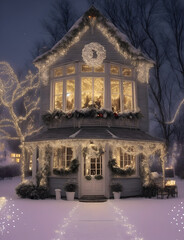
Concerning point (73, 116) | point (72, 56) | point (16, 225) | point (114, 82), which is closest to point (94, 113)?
point (73, 116)

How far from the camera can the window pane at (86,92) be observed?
14.8 meters

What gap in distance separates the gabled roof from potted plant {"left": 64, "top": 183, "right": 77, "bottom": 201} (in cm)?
677

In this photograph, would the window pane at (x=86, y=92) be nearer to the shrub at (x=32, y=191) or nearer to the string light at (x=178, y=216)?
the shrub at (x=32, y=191)

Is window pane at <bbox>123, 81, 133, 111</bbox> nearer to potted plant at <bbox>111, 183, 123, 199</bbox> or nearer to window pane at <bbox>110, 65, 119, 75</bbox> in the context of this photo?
window pane at <bbox>110, 65, 119, 75</bbox>

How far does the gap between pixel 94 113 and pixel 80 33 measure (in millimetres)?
4390

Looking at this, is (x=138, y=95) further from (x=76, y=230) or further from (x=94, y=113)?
(x=76, y=230)

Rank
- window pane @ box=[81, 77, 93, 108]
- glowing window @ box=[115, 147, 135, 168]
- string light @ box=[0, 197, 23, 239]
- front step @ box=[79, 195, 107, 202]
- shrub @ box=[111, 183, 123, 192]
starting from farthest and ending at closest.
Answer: window pane @ box=[81, 77, 93, 108]
glowing window @ box=[115, 147, 135, 168]
shrub @ box=[111, 183, 123, 192]
front step @ box=[79, 195, 107, 202]
string light @ box=[0, 197, 23, 239]

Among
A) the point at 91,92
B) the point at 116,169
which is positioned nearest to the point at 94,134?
the point at 116,169

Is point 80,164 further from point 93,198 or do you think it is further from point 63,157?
point 93,198

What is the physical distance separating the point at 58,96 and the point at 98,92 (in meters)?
2.16

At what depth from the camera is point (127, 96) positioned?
1545 centimetres

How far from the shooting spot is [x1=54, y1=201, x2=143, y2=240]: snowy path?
21.6ft

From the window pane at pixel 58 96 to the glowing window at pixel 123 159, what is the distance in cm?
387

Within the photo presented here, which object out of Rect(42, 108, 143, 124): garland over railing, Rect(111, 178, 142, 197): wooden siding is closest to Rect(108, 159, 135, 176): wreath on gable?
Rect(111, 178, 142, 197): wooden siding
